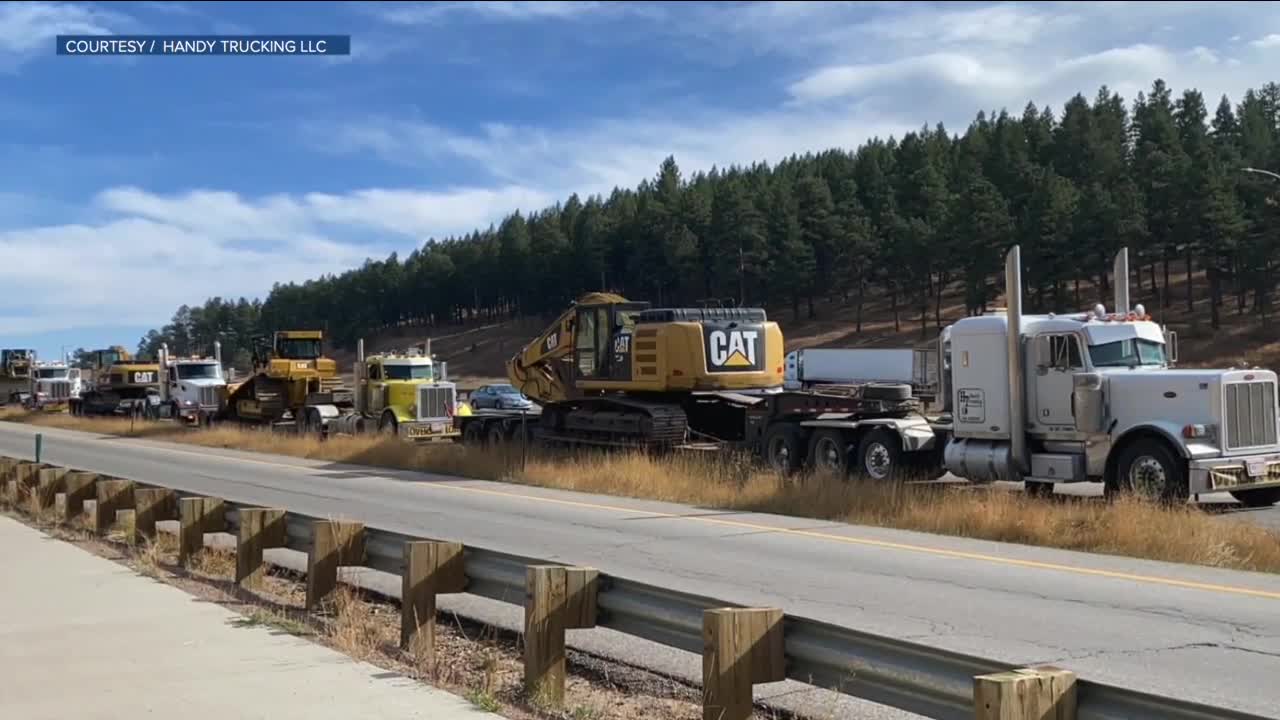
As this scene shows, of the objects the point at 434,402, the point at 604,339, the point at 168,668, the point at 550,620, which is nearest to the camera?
the point at 550,620

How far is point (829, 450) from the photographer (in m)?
20.3

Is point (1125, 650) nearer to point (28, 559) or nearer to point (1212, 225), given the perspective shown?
point (28, 559)

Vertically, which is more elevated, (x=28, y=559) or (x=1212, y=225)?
(x=1212, y=225)

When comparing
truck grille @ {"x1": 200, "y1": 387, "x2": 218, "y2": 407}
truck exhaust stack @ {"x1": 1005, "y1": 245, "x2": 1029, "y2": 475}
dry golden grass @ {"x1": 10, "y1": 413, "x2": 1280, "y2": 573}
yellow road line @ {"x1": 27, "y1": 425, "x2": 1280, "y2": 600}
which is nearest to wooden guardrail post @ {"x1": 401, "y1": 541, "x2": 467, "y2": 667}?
yellow road line @ {"x1": 27, "y1": 425, "x2": 1280, "y2": 600}

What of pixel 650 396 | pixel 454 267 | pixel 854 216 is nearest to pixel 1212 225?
pixel 854 216

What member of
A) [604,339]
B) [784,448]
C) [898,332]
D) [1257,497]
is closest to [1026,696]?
[1257,497]

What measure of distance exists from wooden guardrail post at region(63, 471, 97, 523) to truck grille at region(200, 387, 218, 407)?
33348 mm

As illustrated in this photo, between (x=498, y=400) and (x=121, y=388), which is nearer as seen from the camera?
(x=498, y=400)

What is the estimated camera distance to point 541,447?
26422mm

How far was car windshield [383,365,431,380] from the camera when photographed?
3541 cm

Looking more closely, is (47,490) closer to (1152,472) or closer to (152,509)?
(152,509)

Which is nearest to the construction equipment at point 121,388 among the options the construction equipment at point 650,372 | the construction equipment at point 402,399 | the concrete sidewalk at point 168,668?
the construction equipment at point 402,399

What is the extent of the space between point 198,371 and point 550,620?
49156 millimetres

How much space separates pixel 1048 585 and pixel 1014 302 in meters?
6.85
